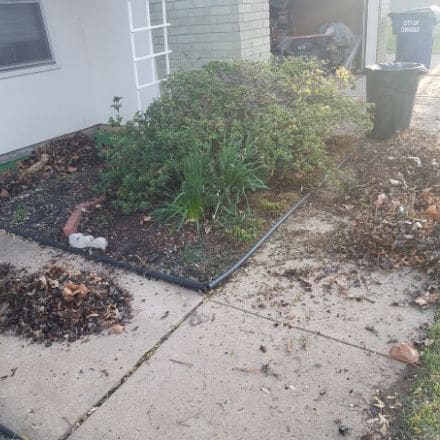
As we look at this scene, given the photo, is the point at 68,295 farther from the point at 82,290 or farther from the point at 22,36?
the point at 22,36

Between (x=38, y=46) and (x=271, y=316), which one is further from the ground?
(x=38, y=46)

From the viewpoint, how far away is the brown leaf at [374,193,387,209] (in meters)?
4.02

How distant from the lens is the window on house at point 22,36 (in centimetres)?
544

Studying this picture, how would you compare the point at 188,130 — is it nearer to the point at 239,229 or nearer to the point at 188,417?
the point at 239,229

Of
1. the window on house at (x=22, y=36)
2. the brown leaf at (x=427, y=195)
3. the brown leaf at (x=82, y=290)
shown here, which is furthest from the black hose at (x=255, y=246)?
the window on house at (x=22, y=36)

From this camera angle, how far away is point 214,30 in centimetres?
634

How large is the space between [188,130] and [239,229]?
1099mm

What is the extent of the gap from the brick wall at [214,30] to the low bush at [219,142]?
1.32 meters

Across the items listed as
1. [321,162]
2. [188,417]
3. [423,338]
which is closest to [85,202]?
[321,162]

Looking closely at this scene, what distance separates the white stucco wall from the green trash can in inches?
123

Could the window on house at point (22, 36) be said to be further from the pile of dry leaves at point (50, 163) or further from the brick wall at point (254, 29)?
the brick wall at point (254, 29)

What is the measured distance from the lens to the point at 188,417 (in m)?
2.31

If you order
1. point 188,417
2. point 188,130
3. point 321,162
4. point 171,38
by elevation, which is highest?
point 171,38

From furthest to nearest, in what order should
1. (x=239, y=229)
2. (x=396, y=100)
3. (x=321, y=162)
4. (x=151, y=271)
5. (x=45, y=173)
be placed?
(x=396, y=100)
(x=45, y=173)
(x=321, y=162)
(x=239, y=229)
(x=151, y=271)
